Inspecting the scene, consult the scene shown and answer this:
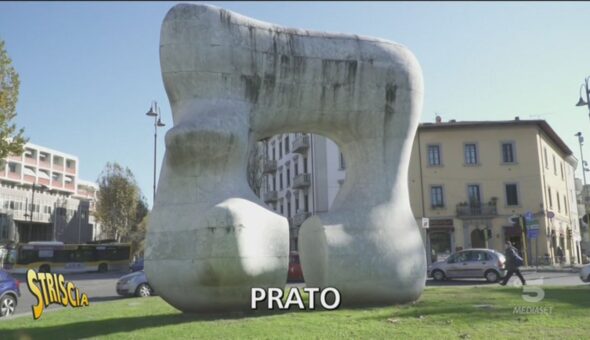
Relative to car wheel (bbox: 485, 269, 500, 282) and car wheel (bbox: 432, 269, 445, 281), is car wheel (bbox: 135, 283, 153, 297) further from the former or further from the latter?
car wheel (bbox: 485, 269, 500, 282)

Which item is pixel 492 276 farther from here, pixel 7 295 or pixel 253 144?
pixel 7 295

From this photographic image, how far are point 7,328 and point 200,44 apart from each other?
259 inches

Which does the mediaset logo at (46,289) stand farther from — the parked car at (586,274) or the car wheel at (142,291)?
the parked car at (586,274)

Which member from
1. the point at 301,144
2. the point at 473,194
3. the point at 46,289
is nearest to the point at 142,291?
the point at 46,289

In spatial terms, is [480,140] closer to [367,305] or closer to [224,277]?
[367,305]

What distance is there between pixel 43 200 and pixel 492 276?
66.7 metres

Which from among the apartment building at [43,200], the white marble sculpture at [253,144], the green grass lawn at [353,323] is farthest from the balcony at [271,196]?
the green grass lawn at [353,323]

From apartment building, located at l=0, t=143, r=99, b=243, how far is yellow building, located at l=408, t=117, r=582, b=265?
162 ft

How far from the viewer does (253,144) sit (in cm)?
1144

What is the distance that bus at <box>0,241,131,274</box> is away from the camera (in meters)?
40.6

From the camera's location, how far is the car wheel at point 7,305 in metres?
13.8

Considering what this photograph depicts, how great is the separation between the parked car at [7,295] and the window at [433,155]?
3179cm

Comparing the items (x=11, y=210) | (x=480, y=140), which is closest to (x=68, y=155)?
(x=11, y=210)

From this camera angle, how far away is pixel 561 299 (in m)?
12.2
